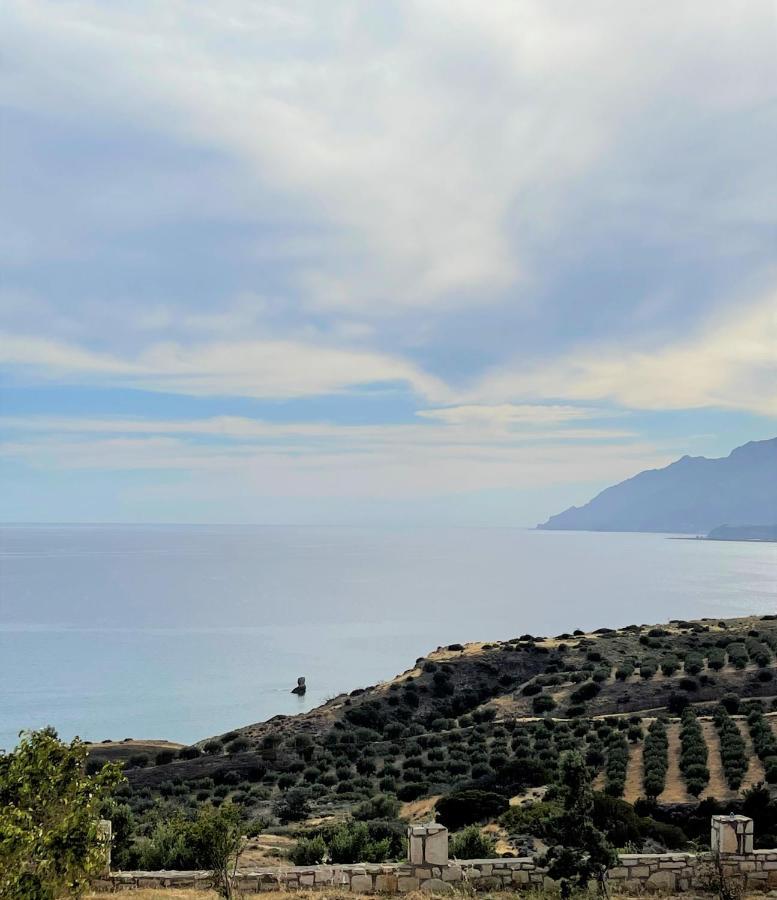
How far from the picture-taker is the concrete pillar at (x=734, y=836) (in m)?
13.2

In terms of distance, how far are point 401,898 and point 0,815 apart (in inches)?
272

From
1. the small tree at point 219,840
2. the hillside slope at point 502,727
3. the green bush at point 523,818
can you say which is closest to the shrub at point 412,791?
the hillside slope at point 502,727

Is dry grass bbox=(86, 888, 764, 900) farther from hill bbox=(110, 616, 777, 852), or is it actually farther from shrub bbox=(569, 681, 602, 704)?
shrub bbox=(569, 681, 602, 704)

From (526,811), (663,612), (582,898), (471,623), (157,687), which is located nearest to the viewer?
(582,898)

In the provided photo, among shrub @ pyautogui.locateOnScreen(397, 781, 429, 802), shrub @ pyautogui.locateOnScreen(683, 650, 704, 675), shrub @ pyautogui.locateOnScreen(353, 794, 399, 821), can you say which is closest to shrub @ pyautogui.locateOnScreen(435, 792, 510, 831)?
shrub @ pyautogui.locateOnScreen(353, 794, 399, 821)

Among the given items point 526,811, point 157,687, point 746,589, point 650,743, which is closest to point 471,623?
point 157,687

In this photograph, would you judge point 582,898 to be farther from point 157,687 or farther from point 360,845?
point 157,687

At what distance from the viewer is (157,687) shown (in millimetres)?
91562

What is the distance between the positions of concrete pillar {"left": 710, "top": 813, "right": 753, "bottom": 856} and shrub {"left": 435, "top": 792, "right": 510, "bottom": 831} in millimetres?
9298

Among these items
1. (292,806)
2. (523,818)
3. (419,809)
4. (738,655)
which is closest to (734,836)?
(523,818)

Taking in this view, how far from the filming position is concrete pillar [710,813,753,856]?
13.2 meters

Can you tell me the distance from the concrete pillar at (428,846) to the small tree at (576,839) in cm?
190

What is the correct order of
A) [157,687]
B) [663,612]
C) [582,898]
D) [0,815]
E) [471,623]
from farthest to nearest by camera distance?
[663,612], [471,623], [157,687], [582,898], [0,815]

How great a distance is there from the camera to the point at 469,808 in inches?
854
